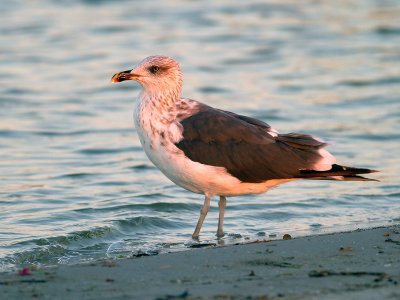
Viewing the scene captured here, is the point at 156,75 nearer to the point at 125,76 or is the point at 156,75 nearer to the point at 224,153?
the point at 125,76

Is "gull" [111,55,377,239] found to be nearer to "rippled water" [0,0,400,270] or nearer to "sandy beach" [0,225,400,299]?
"rippled water" [0,0,400,270]

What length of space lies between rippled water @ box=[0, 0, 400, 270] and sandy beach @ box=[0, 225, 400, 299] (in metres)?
1.35

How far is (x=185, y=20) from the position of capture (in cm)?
2123

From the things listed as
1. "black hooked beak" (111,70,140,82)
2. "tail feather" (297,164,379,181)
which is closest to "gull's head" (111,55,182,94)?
"black hooked beak" (111,70,140,82)

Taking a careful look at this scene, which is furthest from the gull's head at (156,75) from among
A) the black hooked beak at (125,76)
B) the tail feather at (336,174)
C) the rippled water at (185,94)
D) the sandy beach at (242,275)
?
the sandy beach at (242,275)

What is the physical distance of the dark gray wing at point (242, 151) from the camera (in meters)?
8.53

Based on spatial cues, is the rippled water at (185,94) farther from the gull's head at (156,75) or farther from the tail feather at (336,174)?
the gull's head at (156,75)

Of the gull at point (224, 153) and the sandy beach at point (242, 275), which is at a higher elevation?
the gull at point (224, 153)

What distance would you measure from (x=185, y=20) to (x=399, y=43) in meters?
4.51

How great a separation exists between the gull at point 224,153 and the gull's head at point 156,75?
309mm

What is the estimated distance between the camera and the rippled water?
9531mm

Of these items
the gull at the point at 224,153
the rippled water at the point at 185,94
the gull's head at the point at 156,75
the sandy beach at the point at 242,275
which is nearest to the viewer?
the sandy beach at the point at 242,275

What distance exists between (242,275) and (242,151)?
2.22 metres

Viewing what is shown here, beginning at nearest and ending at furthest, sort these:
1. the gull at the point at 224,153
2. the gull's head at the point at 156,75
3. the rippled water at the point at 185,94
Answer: the gull at the point at 224,153 → the gull's head at the point at 156,75 → the rippled water at the point at 185,94
